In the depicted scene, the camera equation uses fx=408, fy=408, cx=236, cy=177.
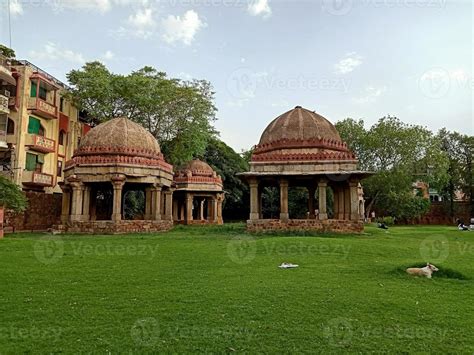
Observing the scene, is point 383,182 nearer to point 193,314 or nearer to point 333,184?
point 333,184

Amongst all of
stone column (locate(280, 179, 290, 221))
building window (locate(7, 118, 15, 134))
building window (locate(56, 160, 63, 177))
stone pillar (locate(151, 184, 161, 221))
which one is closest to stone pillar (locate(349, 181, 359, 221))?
stone column (locate(280, 179, 290, 221))

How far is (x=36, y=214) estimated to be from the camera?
25.5m

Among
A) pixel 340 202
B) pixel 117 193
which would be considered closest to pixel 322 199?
pixel 340 202

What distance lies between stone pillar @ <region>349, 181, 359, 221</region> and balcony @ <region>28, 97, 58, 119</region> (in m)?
21.5

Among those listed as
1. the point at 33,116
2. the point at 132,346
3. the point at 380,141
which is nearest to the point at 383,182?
the point at 380,141

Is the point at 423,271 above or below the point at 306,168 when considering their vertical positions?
below

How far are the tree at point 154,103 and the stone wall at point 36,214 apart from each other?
26.5 feet

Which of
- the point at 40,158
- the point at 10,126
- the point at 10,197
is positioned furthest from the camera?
the point at 40,158

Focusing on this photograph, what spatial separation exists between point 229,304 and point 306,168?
1481 centimetres

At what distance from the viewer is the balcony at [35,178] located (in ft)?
90.6

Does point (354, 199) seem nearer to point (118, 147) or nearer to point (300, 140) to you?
point (300, 140)

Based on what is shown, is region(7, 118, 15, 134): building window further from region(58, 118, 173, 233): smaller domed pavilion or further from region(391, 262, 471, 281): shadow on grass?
region(391, 262, 471, 281): shadow on grass

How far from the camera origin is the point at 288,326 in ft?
19.8

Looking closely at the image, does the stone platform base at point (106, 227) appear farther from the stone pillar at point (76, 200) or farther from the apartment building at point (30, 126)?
the apartment building at point (30, 126)
